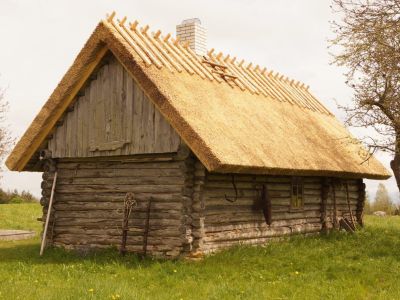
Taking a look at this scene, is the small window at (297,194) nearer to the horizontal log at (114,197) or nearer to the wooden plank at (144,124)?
the horizontal log at (114,197)

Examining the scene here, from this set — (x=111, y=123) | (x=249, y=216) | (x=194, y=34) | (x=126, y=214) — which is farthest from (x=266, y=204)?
(x=194, y=34)

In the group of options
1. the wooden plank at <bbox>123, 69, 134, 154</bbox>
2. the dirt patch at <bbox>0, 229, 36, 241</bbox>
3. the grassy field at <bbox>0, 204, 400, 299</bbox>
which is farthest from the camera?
the dirt patch at <bbox>0, 229, 36, 241</bbox>

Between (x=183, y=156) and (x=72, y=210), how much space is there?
4099 mm

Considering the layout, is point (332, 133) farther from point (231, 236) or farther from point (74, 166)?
point (74, 166)

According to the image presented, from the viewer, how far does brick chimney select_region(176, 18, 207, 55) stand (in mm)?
16812

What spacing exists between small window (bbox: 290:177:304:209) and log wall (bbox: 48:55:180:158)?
513cm

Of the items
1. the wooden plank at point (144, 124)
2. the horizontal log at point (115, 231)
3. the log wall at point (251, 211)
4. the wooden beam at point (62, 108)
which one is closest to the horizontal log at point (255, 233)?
the log wall at point (251, 211)

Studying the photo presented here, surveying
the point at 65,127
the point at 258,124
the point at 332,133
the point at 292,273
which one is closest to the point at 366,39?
the point at 258,124

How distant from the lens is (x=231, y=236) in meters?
13.6

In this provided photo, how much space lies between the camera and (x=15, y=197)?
35562 mm

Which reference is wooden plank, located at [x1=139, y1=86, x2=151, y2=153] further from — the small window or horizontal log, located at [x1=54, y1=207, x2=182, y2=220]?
the small window

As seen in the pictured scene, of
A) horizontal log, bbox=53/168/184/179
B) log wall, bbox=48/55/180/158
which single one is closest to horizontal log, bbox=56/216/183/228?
horizontal log, bbox=53/168/184/179

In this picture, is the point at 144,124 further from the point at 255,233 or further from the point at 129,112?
the point at 255,233

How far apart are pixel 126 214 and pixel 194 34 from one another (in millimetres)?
6410
